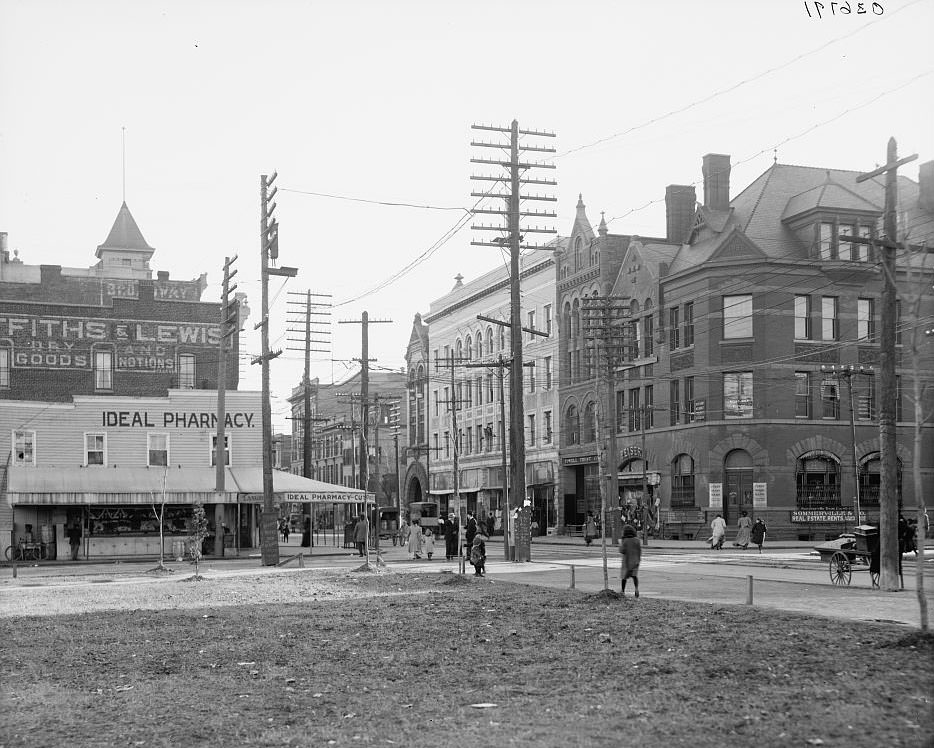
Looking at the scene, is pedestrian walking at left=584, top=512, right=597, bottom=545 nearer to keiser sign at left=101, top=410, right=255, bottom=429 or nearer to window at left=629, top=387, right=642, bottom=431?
window at left=629, top=387, right=642, bottom=431

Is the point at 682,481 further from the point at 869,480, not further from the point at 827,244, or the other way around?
the point at 827,244

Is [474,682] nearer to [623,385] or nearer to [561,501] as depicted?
[623,385]

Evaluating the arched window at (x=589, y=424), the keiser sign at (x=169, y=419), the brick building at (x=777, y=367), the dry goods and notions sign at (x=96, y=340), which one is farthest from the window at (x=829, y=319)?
the dry goods and notions sign at (x=96, y=340)

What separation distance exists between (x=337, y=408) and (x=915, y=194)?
3347 inches

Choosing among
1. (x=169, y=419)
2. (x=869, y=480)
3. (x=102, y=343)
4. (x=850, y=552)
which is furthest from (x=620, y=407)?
(x=850, y=552)

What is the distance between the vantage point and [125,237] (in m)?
101

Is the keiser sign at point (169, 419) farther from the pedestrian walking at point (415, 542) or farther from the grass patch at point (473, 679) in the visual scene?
the grass patch at point (473, 679)

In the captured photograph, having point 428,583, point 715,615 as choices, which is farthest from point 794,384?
point 715,615

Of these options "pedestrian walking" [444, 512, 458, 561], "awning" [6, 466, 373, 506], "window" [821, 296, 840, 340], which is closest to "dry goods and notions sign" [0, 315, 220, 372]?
"awning" [6, 466, 373, 506]

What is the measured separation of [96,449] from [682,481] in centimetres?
2838

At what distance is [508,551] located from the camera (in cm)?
3844

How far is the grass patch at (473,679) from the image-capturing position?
9.48m

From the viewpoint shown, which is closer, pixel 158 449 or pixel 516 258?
pixel 516 258

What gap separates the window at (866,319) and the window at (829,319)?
47.1 inches
